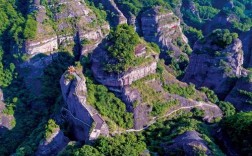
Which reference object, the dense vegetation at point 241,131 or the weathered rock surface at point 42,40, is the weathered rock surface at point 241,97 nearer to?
the dense vegetation at point 241,131

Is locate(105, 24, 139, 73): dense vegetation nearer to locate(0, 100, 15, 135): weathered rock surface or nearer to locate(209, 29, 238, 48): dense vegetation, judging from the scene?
locate(209, 29, 238, 48): dense vegetation

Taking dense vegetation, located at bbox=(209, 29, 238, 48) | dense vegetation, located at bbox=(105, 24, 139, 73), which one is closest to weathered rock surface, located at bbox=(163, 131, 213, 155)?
dense vegetation, located at bbox=(105, 24, 139, 73)

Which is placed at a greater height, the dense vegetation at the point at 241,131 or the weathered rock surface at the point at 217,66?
the weathered rock surface at the point at 217,66

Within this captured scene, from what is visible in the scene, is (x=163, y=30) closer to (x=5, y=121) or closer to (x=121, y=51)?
(x=121, y=51)

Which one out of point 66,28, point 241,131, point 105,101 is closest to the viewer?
point 241,131

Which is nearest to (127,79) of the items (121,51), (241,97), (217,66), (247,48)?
(121,51)

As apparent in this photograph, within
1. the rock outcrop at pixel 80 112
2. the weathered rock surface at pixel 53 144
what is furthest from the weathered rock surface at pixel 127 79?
the weathered rock surface at pixel 53 144
